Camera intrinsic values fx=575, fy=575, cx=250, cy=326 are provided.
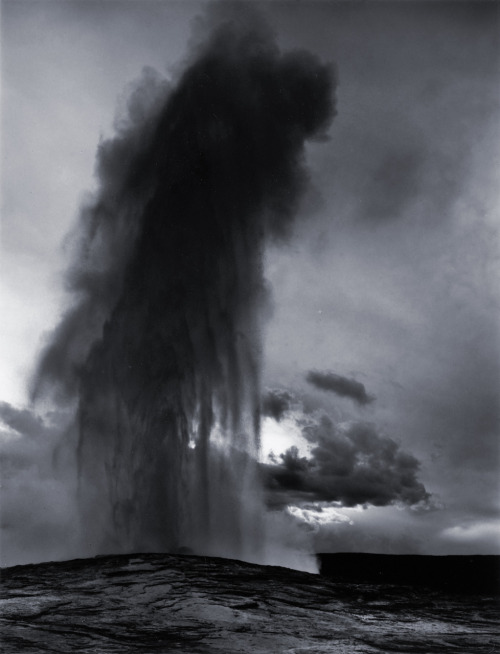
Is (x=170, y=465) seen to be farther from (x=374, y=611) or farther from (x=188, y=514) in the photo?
(x=374, y=611)

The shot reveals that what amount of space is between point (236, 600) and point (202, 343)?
28645 mm

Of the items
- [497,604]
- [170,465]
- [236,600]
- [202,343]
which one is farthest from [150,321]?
[497,604]

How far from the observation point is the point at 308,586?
101 feet

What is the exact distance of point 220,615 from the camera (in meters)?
20.0

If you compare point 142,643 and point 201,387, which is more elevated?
point 201,387

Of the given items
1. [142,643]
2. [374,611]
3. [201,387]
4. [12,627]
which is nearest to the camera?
[142,643]

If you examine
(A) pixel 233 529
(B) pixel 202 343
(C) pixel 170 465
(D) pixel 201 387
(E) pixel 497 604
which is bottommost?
(E) pixel 497 604

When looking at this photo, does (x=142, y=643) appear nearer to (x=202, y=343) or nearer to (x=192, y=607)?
(x=192, y=607)

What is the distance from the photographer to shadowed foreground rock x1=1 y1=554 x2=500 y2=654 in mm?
15008

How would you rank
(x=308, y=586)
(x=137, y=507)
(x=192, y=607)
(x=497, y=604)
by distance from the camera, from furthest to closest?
(x=137, y=507), (x=308, y=586), (x=497, y=604), (x=192, y=607)

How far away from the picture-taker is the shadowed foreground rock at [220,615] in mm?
15008

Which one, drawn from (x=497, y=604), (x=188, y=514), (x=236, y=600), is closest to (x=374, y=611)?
(x=236, y=600)

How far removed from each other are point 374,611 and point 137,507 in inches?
1052

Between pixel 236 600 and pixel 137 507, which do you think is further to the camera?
pixel 137 507
